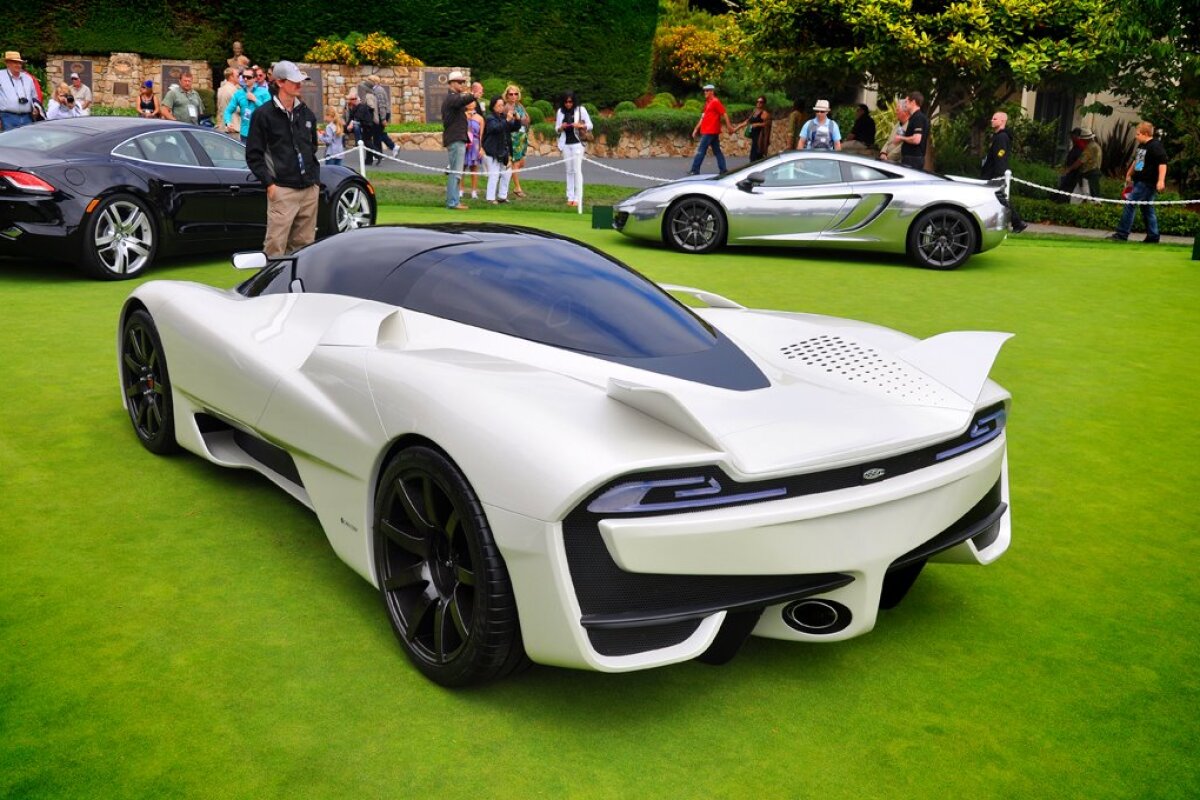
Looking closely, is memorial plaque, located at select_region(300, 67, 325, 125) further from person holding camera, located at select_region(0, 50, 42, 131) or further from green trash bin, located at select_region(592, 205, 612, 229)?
green trash bin, located at select_region(592, 205, 612, 229)

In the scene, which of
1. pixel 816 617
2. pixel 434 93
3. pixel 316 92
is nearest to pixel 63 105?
pixel 316 92

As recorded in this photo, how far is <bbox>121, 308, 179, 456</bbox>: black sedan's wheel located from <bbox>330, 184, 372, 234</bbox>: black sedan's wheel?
627 centimetres

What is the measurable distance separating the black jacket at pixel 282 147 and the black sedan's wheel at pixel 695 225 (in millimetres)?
4605

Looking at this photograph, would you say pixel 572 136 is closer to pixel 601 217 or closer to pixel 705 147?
pixel 601 217

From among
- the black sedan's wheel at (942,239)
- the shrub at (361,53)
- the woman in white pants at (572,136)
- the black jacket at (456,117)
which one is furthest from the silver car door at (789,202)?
the shrub at (361,53)

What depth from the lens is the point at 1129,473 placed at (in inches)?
227

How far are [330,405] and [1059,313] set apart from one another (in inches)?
317

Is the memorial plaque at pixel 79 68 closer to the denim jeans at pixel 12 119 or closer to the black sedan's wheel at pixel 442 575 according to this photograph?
the denim jeans at pixel 12 119

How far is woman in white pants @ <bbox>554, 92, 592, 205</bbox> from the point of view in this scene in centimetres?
1720

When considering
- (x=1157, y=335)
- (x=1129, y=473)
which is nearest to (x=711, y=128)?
(x=1157, y=335)

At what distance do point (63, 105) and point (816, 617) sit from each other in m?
18.6

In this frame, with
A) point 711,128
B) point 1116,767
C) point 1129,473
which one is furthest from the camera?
point 711,128

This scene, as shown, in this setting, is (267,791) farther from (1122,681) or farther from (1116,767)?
(1122,681)

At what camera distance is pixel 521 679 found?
3510 millimetres
